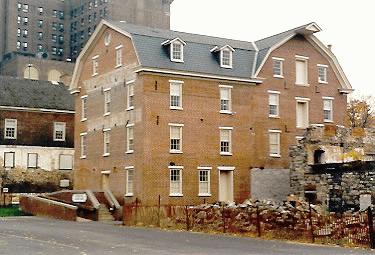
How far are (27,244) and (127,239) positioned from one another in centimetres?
472

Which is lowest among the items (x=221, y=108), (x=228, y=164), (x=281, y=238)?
(x=281, y=238)

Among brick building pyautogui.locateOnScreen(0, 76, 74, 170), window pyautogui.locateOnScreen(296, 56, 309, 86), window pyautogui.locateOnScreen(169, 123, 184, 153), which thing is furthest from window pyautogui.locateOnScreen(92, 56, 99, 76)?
window pyautogui.locateOnScreen(296, 56, 309, 86)

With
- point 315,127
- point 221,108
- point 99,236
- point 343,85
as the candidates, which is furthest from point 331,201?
point 99,236

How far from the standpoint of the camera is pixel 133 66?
45.3 metres

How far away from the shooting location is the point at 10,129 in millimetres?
58438

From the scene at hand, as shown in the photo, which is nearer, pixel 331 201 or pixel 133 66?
pixel 331 201

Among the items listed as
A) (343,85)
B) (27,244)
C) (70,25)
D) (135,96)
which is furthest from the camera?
(70,25)

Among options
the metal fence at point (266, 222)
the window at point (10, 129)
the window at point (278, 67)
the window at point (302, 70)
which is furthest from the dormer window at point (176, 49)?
the window at point (10, 129)

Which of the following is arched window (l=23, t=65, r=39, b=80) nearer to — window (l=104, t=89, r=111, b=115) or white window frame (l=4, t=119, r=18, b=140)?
white window frame (l=4, t=119, r=18, b=140)

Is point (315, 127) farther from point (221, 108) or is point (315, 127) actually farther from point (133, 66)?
point (133, 66)

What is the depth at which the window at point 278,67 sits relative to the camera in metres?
49.8

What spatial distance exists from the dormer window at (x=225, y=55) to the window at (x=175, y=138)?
613 centimetres

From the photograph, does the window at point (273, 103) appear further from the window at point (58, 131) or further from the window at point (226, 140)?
the window at point (58, 131)

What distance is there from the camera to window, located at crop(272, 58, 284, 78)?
49781mm
